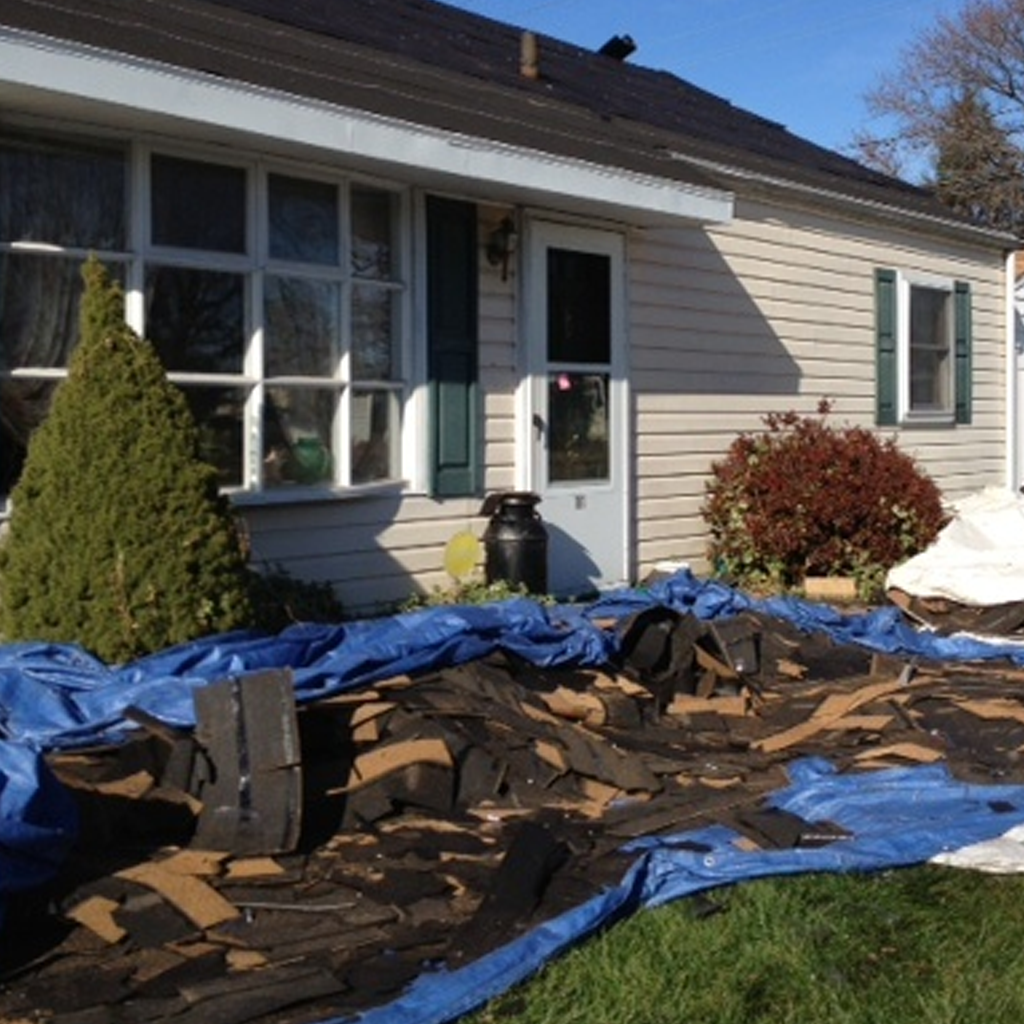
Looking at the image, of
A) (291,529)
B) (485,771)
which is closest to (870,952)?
(485,771)

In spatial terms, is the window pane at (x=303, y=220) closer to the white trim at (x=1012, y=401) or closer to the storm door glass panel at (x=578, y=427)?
the storm door glass panel at (x=578, y=427)

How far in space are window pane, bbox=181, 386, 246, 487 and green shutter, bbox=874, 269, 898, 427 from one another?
23.9 feet

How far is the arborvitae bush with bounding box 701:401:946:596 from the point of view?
11.5 metres

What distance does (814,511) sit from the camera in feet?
37.6

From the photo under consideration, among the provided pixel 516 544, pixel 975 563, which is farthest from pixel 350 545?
pixel 975 563

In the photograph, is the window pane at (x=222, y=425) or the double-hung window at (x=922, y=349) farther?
the double-hung window at (x=922, y=349)

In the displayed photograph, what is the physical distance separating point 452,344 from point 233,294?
5.52ft

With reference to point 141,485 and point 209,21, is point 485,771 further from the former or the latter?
point 209,21

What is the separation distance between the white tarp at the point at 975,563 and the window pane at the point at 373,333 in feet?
11.8

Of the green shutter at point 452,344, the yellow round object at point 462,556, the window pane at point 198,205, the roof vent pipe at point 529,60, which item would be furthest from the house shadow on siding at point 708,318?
the window pane at point 198,205

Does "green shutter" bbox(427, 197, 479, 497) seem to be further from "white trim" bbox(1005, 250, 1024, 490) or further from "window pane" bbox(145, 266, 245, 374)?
"white trim" bbox(1005, 250, 1024, 490)

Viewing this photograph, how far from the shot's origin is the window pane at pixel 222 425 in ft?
26.9

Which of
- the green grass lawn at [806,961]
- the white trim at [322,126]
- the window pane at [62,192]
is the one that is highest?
the white trim at [322,126]

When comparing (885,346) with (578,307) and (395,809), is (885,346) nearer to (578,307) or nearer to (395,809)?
(578,307)
